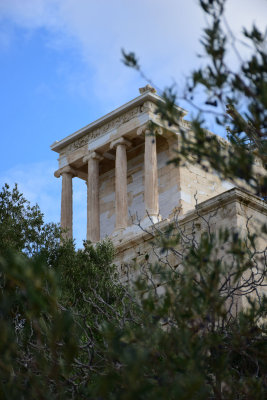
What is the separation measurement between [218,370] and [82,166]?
1760 centimetres

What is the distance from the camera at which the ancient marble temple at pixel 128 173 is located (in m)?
19.5

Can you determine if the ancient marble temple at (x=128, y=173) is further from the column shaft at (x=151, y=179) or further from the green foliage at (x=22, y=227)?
the green foliage at (x=22, y=227)

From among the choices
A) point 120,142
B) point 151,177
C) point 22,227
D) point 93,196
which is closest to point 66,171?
point 93,196

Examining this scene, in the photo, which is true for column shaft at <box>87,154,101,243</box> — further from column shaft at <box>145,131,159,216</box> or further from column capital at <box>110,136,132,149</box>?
column shaft at <box>145,131,159,216</box>

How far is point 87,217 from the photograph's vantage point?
2086 cm

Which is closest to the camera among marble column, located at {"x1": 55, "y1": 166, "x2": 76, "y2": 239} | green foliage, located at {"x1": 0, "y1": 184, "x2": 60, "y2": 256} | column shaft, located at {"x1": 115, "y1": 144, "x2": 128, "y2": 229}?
green foliage, located at {"x1": 0, "y1": 184, "x2": 60, "y2": 256}

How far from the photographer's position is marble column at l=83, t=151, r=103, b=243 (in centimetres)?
2038

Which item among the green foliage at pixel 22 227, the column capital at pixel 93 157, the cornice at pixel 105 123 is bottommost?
the green foliage at pixel 22 227

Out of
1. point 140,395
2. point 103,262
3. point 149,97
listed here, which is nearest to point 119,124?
point 149,97

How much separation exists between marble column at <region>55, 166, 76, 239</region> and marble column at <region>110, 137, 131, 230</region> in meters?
1.99

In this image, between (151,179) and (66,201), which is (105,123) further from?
(151,179)

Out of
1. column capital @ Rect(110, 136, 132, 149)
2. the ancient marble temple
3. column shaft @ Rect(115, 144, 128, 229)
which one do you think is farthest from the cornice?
column shaft @ Rect(115, 144, 128, 229)

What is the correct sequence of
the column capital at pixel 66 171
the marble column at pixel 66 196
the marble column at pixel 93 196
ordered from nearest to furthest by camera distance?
the marble column at pixel 93 196
the marble column at pixel 66 196
the column capital at pixel 66 171

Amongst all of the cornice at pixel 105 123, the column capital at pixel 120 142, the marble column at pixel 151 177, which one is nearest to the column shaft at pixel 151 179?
the marble column at pixel 151 177
